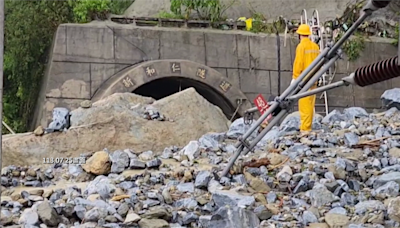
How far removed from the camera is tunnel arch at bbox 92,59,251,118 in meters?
9.57

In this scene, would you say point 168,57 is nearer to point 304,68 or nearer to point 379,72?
point 304,68

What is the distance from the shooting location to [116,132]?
290 inches

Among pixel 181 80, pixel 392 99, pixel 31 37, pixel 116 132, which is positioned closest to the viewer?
pixel 116 132

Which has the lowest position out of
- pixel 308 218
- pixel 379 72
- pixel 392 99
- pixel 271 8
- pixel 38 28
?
pixel 308 218

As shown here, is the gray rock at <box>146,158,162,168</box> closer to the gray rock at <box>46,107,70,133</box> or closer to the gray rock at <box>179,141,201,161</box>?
the gray rock at <box>179,141,201,161</box>

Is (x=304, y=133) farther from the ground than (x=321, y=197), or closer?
farther from the ground

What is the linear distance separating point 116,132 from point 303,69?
2494 mm

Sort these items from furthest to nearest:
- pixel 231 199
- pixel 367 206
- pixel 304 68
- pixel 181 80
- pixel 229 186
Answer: pixel 181 80 < pixel 304 68 < pixel 229 186 < pixel 231 199 < pixel 367 206

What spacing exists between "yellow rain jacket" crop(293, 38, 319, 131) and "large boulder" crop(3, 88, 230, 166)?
1449mm

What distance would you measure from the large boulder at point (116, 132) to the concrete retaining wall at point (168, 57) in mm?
1763

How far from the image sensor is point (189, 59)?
10.3 meters

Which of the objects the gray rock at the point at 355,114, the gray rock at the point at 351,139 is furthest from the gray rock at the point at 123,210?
the gray rock at the point at 355,114

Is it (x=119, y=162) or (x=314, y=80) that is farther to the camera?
(x=119, y=162)

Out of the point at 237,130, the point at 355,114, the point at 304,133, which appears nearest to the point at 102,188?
the point at 304,133
